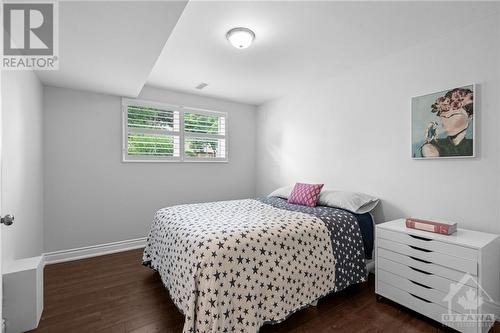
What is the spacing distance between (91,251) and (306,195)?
2.96 metres

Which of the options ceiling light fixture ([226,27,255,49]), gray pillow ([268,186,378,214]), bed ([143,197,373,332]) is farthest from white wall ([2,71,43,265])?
gray pillow ([268,186,378,214])

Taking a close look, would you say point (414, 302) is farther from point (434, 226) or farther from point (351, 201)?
point (351, 201)

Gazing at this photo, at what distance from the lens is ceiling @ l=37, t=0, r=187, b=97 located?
158 cm

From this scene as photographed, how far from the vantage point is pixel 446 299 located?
70.1 inches

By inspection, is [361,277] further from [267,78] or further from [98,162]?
[98,162]

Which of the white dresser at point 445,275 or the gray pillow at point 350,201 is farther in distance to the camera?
the gray pillow at point 350,201

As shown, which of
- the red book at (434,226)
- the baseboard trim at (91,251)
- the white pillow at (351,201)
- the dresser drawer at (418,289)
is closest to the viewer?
the dresser drawer at (418,289)

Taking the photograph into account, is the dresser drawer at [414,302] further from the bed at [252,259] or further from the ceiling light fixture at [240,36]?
the ceiling light fixture at [240,36]

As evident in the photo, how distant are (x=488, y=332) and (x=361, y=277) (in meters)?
A: 0.89

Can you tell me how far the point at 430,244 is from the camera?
1893 millimetres

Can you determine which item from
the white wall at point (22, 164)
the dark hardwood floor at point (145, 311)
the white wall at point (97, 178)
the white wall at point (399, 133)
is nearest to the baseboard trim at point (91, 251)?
the white wall at point (97, 178)

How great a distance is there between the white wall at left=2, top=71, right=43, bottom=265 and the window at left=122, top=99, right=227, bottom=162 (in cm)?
101

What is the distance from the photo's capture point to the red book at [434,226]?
6.26 ft

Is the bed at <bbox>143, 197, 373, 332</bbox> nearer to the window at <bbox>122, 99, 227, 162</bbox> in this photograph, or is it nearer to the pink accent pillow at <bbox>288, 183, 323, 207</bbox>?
the pink accent pillow at <bbox>288, 183, 323, 207</bbox>
